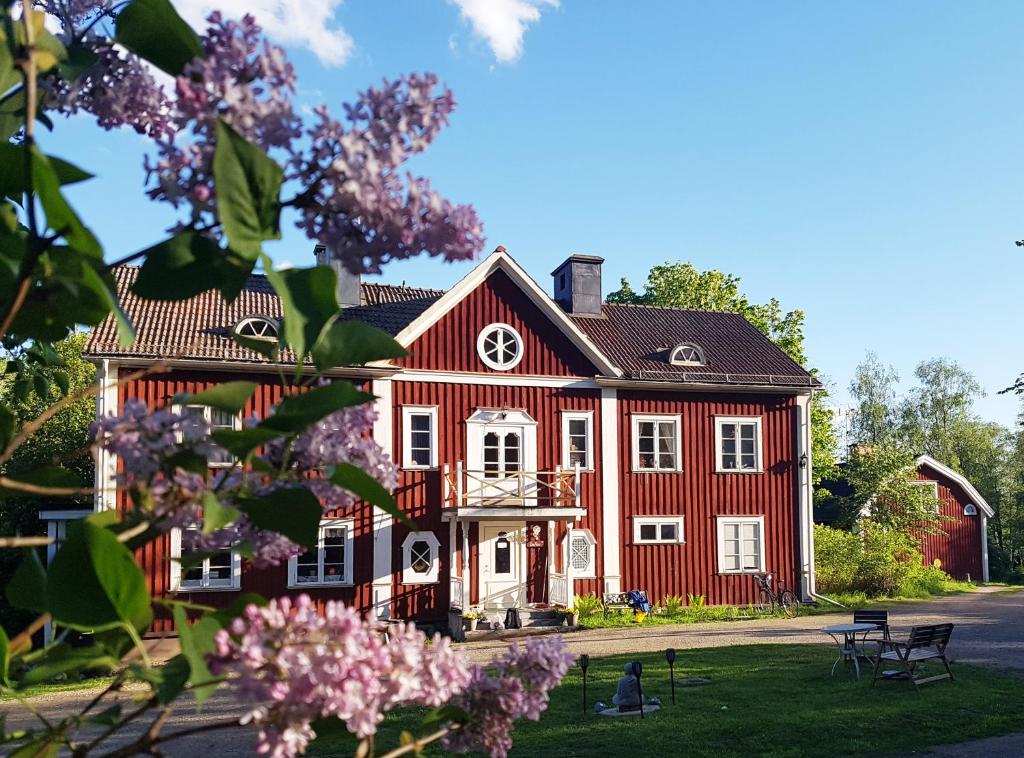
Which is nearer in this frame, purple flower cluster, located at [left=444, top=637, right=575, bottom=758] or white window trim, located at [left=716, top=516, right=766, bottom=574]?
purple flower cluster, located at [left=444, top=637, right=575, bottom=758]

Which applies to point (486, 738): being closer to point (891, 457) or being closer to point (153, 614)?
point (153, 614)

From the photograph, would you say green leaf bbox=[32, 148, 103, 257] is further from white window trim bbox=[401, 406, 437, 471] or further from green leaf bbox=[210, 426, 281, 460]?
white window trim bbox=[401, 406, 437, 471]

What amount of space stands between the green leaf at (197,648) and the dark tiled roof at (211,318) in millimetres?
17520

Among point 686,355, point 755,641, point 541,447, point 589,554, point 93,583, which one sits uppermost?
point 686,355

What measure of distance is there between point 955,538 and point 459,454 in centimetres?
2451

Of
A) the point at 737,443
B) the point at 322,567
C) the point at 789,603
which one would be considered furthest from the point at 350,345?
the point at 789,603

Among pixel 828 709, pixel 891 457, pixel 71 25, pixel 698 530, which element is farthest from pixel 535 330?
pixel 71 25

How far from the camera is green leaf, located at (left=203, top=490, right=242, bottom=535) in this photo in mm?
1362

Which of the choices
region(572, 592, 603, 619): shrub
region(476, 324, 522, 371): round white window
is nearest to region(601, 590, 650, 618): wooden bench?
region(572, 592, 603, 619): shrub

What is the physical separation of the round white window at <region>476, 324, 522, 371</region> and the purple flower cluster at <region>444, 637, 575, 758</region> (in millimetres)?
22041

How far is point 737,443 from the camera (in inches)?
1040

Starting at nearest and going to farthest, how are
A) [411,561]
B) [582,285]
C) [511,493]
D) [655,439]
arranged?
[411,561]
[511,493]
[655,439]
[582,285]

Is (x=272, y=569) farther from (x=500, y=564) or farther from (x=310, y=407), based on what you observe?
(x=310, y=407)

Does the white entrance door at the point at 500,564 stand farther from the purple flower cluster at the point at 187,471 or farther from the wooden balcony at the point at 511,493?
the purple flower cluster at the point at 187,471
